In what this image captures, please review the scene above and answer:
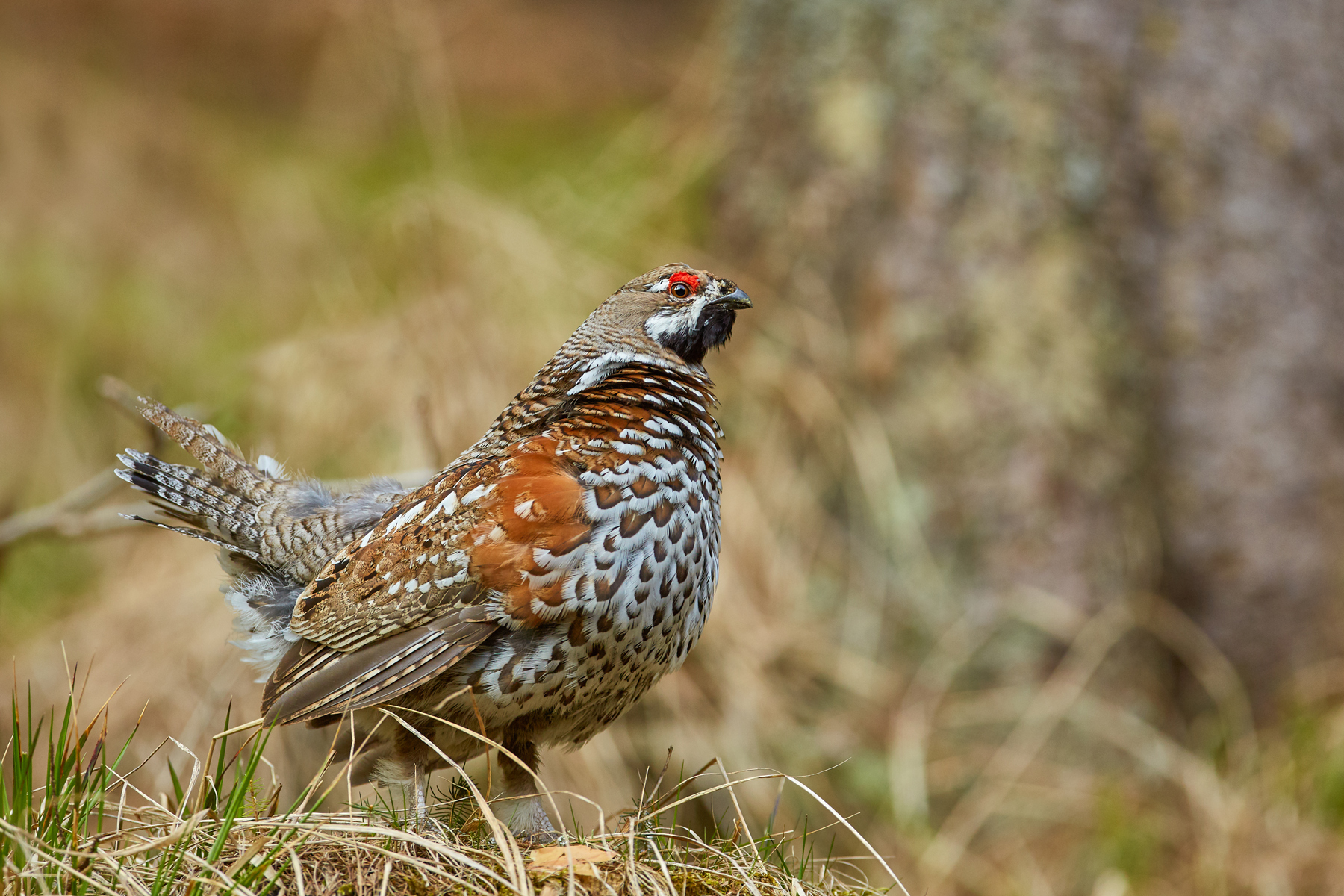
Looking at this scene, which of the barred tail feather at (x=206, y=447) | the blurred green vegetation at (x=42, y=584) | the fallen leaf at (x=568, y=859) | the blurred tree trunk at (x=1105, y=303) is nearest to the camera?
the fallen leaf at (x=568, y=859)

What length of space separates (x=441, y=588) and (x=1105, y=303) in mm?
4100

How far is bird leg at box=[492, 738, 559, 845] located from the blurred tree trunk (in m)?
3.02

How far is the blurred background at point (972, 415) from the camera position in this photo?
506 cm

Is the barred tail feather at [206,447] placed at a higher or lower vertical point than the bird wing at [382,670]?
higher

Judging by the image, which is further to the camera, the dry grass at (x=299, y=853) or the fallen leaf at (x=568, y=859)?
the fallen leaf at (x=568, y=859)

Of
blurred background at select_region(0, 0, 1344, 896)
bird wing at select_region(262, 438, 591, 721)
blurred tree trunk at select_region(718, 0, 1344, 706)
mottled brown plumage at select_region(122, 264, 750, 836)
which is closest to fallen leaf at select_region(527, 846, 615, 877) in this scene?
mottled brown plumage at select_region(122, 264, 750, 836)

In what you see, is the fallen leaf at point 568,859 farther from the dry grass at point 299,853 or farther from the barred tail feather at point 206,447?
the barred tail feather at point 206,447

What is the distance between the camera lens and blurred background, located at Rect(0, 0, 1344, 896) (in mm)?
5059

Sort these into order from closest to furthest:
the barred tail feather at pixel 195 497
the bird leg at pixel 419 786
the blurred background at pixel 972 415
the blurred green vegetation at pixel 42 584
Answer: the bird leg at pixel 419 786 → the barred tail feather at pixel 195 497 → the blurred background at pixel 972 415 → the blurred green vegetation at pixel 42 584

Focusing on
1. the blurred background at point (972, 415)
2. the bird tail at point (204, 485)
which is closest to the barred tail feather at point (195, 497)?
the bird tail at point (204, 485)

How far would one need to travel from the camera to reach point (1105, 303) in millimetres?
5523

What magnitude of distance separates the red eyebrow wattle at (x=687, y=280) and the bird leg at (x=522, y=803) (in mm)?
1270

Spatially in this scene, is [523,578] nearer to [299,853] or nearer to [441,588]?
[441,588]

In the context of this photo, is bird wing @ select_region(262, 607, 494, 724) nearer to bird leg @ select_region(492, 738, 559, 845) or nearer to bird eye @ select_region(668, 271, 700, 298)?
bird leg @ select_region(492, 738, 559, 845)
